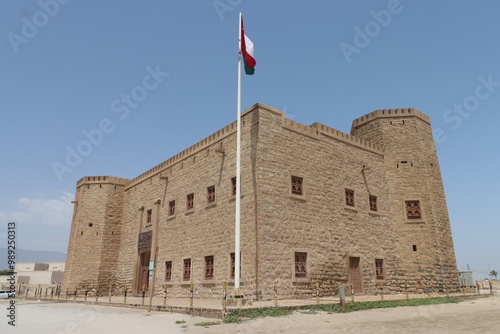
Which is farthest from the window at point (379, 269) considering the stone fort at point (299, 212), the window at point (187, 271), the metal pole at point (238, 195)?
the window at point (187, 271)

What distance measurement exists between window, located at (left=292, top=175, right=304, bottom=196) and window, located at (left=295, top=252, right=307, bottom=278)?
257cm

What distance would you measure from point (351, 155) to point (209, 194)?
7.49m

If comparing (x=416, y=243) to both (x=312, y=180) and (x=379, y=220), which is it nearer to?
(x=379, y=220)

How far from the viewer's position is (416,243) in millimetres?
19062

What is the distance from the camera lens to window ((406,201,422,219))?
19.5 metres

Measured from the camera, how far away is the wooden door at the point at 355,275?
1702 cm

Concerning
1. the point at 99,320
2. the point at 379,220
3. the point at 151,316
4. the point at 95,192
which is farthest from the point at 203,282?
the point at 95,192

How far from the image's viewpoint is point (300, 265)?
49.7 ft

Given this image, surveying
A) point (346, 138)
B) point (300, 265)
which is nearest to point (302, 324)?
point (300, 265)

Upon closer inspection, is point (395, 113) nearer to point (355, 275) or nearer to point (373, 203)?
point (373, 203)

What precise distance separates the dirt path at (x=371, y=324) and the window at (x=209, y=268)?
6362 millimetres

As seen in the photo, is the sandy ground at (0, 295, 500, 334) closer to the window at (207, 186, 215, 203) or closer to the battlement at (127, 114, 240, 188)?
the window at (207, 186, 215, 203)

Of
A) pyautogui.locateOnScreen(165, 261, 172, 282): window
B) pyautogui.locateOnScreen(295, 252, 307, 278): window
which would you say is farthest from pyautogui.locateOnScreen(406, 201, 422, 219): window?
pyautogui.locateOnScreen(165, 261, 172, 282): window

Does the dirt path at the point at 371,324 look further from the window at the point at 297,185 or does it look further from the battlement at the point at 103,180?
the battlement at the point at 103,180
